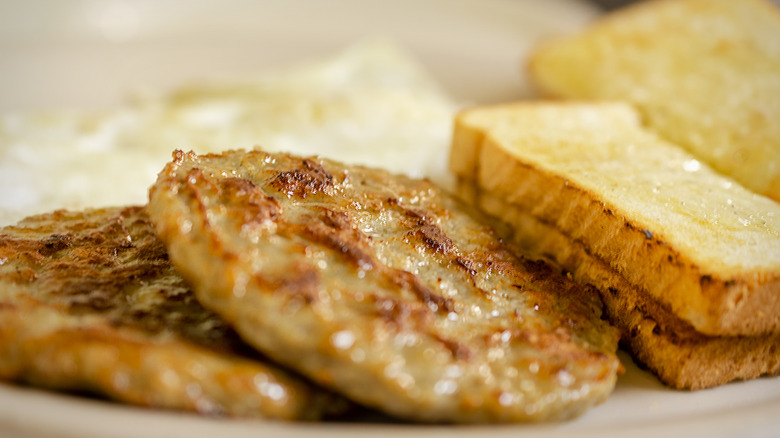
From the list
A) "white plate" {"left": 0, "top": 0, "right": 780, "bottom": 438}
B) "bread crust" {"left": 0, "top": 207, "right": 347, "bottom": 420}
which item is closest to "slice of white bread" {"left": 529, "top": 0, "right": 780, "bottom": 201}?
"white plate" {"left": 0, "top": 0, "right": 780, "bottom": 438}

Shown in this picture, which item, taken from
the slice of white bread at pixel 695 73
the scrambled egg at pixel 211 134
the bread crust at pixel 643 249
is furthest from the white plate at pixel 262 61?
the slice of white bread at pixel 695 73

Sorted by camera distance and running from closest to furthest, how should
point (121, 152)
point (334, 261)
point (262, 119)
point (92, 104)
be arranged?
point (334, 261), point (121, 152), point (262, 119), point (92, 104)

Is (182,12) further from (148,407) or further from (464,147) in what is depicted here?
(148,407)

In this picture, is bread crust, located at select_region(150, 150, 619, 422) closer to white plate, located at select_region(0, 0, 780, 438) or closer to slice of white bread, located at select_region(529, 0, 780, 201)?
white plate, located at select_region(0, 0, 780, 438)

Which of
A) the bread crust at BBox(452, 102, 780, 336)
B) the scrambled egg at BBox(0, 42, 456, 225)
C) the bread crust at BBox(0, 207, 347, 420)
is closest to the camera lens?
the bread crust at BBox(0, 207, 347, 420)

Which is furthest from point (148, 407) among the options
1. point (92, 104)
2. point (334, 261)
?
point (92, 104)

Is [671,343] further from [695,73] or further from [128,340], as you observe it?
[695,73]
